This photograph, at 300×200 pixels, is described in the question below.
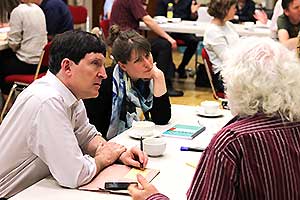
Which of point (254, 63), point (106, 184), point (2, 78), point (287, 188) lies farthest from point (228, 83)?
point (2, 78)

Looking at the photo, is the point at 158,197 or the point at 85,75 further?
the point at 85,75

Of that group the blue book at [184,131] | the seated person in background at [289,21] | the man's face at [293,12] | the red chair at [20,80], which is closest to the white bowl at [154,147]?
the blue book at [184,131]

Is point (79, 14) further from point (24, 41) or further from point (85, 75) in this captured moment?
point (85, 75)

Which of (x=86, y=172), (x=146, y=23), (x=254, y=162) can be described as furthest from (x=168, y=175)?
(x=146, y=23)

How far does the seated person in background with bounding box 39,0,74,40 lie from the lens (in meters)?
5.38

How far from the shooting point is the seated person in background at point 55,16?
538cm

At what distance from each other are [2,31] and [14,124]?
3.72 m

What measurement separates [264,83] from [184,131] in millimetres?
1244

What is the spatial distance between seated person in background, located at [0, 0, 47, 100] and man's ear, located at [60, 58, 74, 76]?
9.38 ft

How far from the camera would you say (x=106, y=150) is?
228cm

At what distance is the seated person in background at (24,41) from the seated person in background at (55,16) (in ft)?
0.86

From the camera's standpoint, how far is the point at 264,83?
1498mm

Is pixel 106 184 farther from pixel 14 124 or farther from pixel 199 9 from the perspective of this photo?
pixel 199 9

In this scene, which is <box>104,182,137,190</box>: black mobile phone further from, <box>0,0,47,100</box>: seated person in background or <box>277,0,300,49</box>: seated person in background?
<box>277,0,300,49</box>: seated person in background
